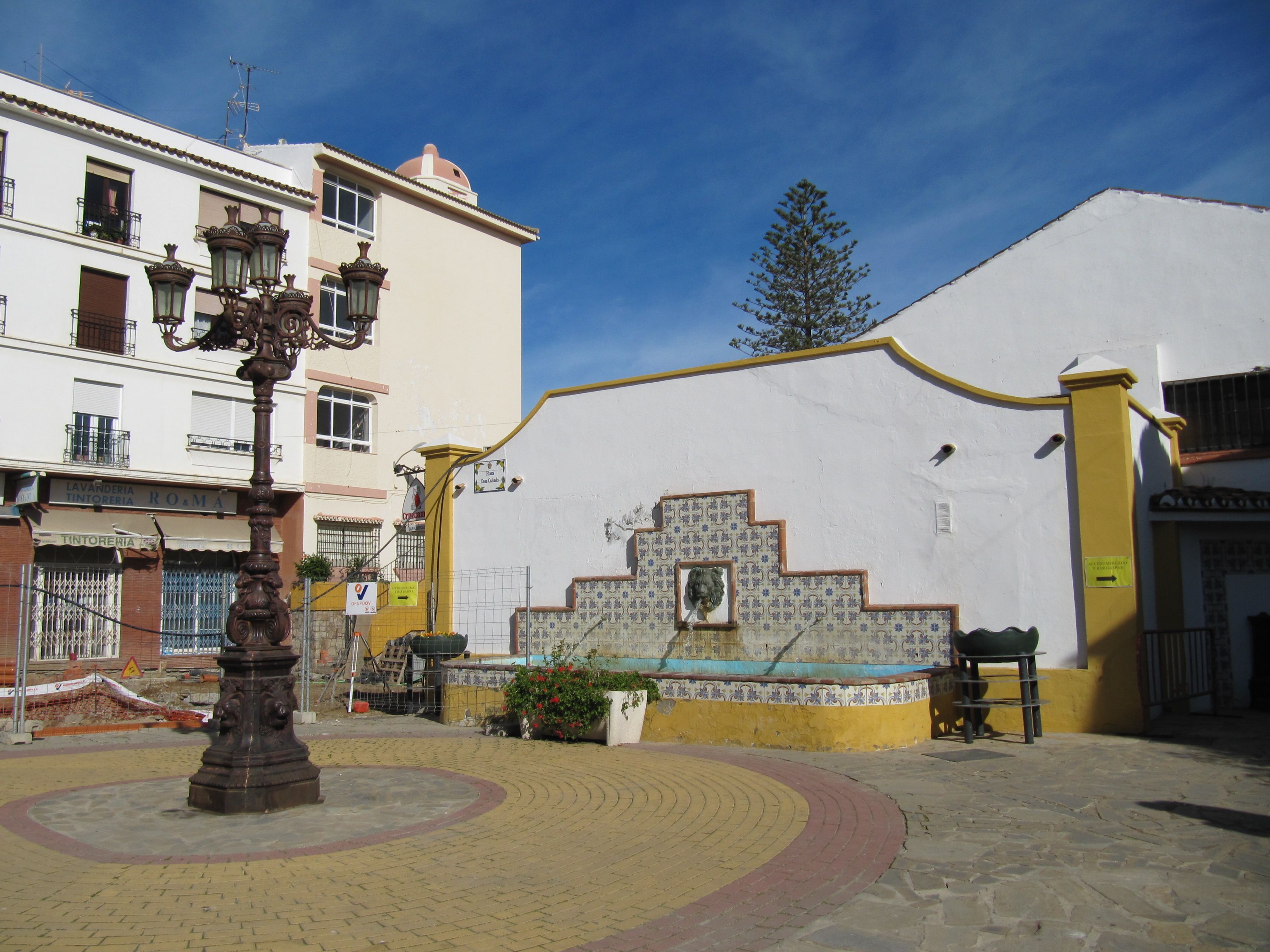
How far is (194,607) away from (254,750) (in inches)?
785

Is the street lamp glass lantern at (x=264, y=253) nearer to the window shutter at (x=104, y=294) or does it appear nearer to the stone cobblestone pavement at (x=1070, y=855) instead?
the stone cobblestone pavement at (x=1070, y=855)

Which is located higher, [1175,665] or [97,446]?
[97,446]

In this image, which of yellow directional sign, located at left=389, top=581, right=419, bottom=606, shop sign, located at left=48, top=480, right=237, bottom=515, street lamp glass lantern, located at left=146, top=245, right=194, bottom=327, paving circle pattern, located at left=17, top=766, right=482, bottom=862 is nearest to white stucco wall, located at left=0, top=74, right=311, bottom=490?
shop sign, located at left=48, top=480, right=237, bottom=515

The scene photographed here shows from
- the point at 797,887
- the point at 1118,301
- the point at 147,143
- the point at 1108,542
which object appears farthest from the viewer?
the point at 147,143

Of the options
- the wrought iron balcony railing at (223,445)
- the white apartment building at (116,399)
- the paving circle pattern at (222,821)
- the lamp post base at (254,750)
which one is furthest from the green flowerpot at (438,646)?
the wrought iron balcony railing at (223,445)

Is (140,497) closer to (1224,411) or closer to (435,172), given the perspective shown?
(435,172)

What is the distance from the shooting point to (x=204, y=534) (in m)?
25.3

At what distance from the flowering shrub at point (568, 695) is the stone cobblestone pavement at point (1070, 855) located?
95.1 inches

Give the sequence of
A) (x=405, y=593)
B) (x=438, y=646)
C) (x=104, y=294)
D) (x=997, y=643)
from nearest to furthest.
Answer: (x=997, y=643) → (x=438, y=646) → (x=405, y=593) → (x=104, y=294)

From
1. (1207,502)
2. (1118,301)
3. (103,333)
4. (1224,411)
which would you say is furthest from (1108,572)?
(103,333)

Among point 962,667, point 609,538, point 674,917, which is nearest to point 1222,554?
point 962,667

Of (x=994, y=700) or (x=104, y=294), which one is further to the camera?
(x=104, y=294)

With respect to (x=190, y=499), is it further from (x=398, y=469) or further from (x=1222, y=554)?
(x=1222, y=554)

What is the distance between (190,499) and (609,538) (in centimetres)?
1571
